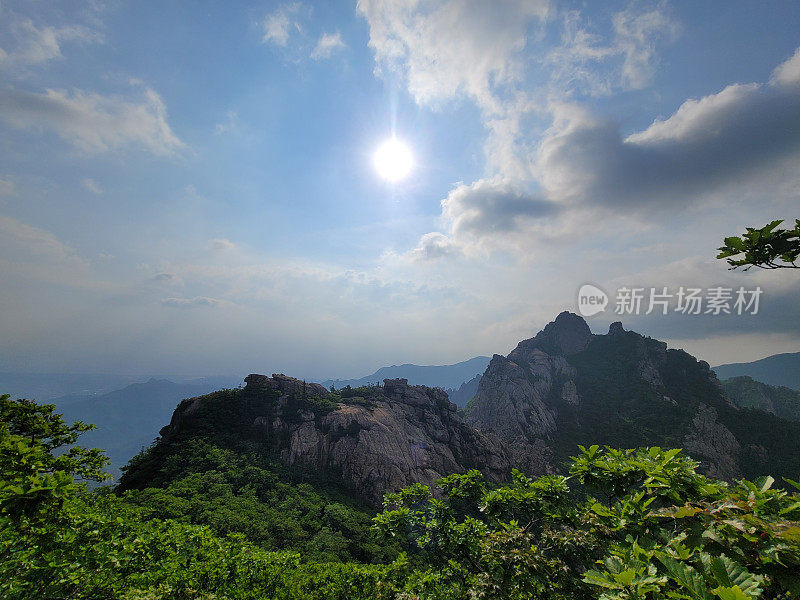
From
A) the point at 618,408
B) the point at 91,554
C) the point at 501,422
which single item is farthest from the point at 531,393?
the point at 91,554

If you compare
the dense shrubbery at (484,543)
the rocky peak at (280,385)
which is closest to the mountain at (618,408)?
the rocky peak at (280,385)

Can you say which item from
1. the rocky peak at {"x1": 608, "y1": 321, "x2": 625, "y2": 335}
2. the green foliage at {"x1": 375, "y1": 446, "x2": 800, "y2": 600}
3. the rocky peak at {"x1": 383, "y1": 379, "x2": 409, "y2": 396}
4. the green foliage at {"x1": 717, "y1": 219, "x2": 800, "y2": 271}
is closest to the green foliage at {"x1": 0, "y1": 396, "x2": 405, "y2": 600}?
the green foliage at {"x1": 375, "y1": 446, "x2": 800, "y2": 600}

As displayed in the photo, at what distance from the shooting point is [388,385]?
76.6m

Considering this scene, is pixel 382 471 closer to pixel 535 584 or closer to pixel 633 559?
pixel 535 584

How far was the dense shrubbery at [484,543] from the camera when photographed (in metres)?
3.29

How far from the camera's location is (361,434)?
5316 centimetres

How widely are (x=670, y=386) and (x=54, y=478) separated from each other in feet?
472

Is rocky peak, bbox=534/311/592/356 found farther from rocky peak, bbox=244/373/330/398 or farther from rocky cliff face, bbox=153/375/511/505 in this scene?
rocky peak, bbox=244/373/330/398

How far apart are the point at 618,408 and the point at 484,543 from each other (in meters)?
119

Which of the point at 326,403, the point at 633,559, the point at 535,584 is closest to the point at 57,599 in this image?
the point at 535,584

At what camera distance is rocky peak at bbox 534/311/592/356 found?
134 meters

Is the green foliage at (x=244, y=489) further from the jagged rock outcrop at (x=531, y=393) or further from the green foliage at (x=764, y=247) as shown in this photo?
the jagged rock outcrop at (x=531, y=393)

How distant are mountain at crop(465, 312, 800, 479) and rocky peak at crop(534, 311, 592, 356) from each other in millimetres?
468

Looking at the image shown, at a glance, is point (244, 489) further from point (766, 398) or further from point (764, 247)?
point (766, 398)
